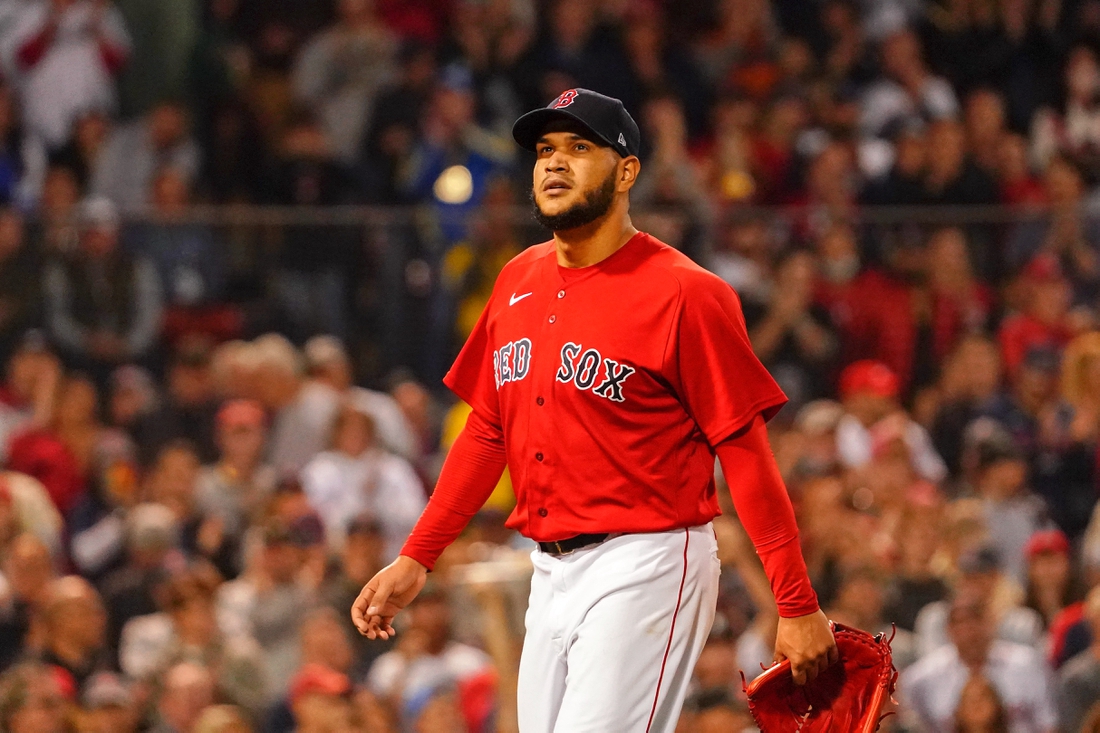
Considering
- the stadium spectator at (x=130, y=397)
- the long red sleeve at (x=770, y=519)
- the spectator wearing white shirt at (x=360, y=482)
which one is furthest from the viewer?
the stadium spectator at (x=130, y=397)

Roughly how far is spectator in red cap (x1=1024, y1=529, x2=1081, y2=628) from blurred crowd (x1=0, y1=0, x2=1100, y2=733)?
0.02m

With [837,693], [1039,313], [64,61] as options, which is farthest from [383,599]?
[64,61]

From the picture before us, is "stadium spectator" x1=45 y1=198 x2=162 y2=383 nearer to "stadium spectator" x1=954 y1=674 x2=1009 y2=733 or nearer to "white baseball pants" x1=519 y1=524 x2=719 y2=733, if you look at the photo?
"stadium spectator" x1=954 y1=674 x2=1009 y2=733

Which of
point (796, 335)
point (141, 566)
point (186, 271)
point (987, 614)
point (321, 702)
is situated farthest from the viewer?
point (796, 335)

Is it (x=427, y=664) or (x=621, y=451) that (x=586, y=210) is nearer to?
(x=621, y=451)

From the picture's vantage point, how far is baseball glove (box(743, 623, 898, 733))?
4.04 meters

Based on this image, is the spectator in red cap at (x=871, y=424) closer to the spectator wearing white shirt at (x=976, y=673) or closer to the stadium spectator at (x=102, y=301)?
the spectator wearing white shirt at (x=976, y=673)

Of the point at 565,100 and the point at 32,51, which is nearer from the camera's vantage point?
the point at 565,100

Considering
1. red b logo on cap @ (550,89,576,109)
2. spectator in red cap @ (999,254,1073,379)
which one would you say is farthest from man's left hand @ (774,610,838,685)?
spectator in red cap @ (999,254,1073,379)

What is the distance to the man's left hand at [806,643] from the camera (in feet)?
12.8

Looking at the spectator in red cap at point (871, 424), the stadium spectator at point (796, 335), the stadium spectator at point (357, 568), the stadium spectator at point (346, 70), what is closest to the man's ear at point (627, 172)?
the stadium spectator at point (357, 568)

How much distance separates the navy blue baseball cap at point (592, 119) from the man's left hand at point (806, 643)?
3.83 ft

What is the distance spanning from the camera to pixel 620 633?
393 cm

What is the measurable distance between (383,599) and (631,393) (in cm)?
82
